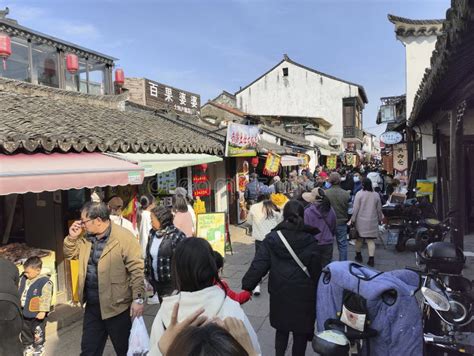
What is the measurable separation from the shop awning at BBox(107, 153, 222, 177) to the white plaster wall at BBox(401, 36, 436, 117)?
865 centimetres

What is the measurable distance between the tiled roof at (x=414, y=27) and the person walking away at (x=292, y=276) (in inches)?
456

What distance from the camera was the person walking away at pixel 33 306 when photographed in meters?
4.18

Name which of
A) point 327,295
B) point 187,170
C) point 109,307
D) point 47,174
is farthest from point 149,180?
point 327,295

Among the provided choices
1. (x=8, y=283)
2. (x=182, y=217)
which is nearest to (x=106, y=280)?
(x=8, y=283)

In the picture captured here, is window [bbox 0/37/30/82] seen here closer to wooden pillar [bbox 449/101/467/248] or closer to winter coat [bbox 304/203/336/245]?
winter coat [bbox 304/203/336/245]

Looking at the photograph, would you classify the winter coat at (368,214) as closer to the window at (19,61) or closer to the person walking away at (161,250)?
the person walking away at (161,250)

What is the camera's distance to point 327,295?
2898 millimetres

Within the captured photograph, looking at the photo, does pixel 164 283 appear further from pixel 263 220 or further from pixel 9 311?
pixel 263 220

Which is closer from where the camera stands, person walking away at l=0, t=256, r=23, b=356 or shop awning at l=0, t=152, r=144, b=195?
person walking away at l=0, t=256, r=23, b=356

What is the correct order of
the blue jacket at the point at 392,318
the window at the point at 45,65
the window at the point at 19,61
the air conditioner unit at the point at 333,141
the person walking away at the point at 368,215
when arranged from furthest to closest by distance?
the air conditioner unit at the point at 333,141, the window at the point at 45,65, the window at the point at 19,61, the person walking away at the point at 368,215, the blue jacket at the point at 392,318

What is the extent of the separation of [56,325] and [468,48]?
6280 millimetres

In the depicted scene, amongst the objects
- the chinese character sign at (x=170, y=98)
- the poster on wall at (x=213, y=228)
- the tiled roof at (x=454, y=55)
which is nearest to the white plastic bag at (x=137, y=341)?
the tiled roof at (x=454, y=55)

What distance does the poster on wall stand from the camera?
25.8 feet

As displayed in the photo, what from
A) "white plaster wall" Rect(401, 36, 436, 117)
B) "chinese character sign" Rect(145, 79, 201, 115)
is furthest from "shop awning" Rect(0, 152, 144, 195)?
"white plaster wall" Rect(401, 36, 436, 117)
